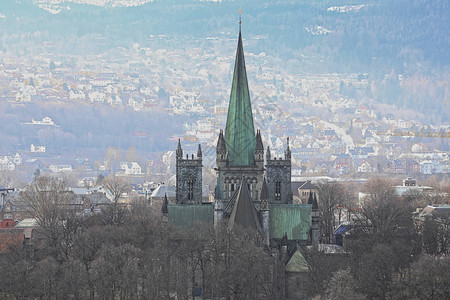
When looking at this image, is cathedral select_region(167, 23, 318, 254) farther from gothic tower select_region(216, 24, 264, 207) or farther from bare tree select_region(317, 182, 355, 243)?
bare tree select_region(317, 182, 355, 243)

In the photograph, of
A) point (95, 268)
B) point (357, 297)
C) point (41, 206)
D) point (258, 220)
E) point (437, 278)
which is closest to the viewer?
point (357, 297)

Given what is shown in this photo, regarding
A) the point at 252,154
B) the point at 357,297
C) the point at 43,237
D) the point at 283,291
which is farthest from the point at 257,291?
the point at 43,237

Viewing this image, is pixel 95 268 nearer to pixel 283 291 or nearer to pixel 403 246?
pixel 283 291

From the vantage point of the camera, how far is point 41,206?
153125 millimetres

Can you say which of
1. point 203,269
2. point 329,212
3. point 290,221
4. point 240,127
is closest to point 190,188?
point 240,127

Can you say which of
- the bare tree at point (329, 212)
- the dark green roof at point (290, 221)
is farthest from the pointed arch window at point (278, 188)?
the bare tree at point (329, 212)

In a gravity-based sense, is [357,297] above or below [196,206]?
below

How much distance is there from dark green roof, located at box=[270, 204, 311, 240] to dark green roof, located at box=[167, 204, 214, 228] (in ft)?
23.9

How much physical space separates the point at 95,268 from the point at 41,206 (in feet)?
229

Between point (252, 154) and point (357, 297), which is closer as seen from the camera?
point (357, 297)

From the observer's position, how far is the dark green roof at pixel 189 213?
105125 millimetres

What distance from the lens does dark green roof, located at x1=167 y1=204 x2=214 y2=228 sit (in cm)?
10512

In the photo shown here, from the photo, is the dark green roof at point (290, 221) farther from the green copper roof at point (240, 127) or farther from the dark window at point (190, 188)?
the dark window at point (190, 188)

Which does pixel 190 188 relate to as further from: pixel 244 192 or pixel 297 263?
pixel 297 263
